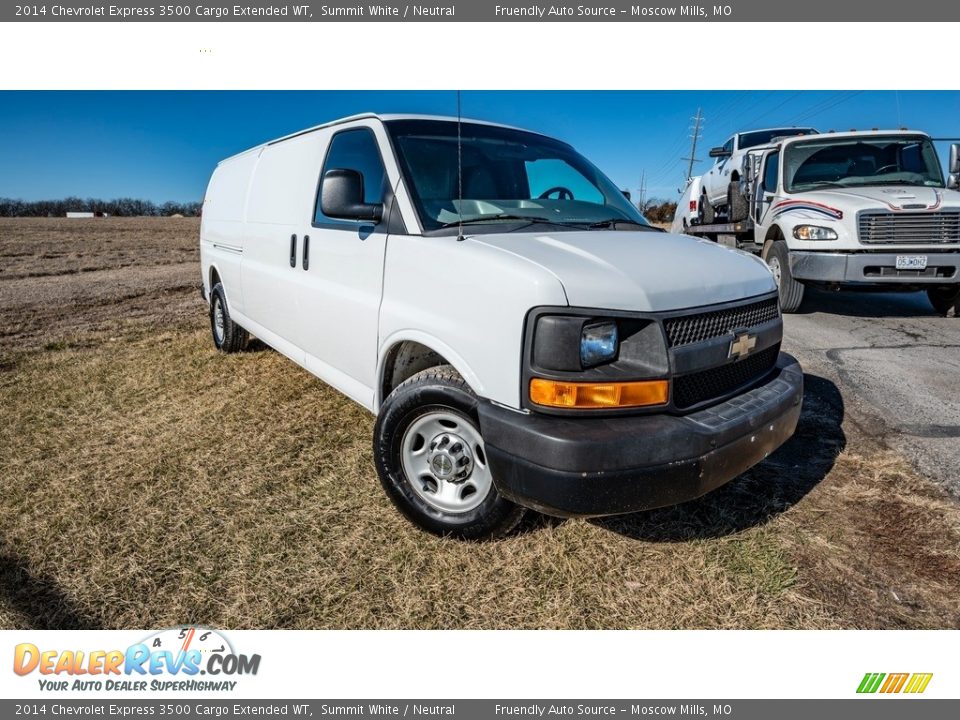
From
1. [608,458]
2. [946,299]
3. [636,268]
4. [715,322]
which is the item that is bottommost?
[946,299]

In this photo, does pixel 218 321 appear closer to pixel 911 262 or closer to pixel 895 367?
pixel 895 367

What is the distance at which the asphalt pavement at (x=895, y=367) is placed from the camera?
3.77 meters

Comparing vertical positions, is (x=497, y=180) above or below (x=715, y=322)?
above

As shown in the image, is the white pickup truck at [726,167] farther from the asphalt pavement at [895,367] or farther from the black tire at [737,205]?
the asphalt pavement at [895,367]

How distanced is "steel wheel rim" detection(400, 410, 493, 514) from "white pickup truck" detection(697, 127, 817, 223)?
34.3 ft

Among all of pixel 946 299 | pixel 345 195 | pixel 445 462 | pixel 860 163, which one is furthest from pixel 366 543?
pixel 860 163

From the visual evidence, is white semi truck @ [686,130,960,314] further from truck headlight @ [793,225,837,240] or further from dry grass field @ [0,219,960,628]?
dry grass field @ [0,219,960,628]

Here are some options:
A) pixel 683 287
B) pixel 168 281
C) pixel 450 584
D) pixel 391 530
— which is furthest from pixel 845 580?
pixel 168 281

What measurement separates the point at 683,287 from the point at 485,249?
82 cm

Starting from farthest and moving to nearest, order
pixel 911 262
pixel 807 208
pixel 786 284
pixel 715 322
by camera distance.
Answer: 1. pixel 786 284
2. pixel 807 208
3. pixel 911 262
4. pixel 715 322

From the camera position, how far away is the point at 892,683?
6.80ft

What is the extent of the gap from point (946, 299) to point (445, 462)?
25.2ft

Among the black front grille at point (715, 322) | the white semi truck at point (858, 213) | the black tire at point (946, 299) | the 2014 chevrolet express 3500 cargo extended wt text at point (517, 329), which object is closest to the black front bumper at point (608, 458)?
the 2014 chevrolet express 3500 cargo extended wt text at point (517, 329)

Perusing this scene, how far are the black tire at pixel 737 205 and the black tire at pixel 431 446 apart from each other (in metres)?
8.01
